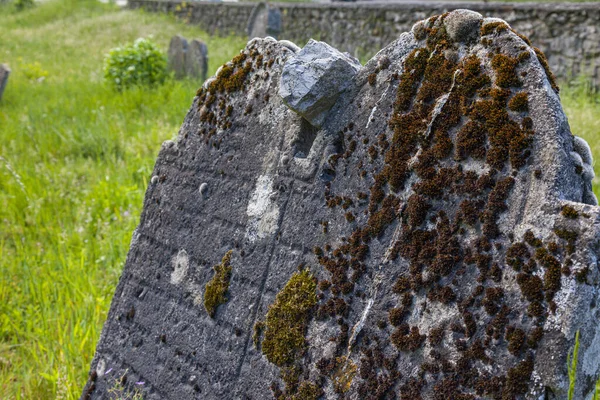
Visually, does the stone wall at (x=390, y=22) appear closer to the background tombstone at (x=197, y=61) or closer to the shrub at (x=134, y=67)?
the background tombstone at (x=197, y=61)

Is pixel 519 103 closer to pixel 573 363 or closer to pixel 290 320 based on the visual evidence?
pixel 573 363

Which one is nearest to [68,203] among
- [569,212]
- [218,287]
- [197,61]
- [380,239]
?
[218,287]

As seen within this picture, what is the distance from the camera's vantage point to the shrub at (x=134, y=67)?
826 cm

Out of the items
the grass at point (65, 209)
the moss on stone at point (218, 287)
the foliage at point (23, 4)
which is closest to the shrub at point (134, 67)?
the grass at point (65, 209)

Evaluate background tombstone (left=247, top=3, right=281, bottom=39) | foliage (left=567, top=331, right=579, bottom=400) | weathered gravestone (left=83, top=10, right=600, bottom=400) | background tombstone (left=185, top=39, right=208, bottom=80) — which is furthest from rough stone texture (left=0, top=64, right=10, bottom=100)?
foliage (left=567, top=331, right=579, bottom=400)

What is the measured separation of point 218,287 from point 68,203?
3.12 metres

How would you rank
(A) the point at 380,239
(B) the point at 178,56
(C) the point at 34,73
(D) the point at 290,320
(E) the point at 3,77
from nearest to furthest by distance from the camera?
1. (A) the point at 380,239
2. (D) the point at 290,320
3. (E) the point at 3,77
4. (B) the point at 178,56
5. (C) the point at 34,73

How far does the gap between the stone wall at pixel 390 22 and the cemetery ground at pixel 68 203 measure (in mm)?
1103

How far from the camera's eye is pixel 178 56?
30.2 ft

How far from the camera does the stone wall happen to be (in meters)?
8.87

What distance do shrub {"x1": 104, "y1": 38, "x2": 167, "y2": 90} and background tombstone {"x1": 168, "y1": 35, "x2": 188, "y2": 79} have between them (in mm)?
553

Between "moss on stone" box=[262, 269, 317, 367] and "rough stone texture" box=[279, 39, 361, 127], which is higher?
"rough stone texture" box=[279, 39, 361, 127]

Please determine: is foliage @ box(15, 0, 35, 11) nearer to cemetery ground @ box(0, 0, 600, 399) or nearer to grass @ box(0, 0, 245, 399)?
cemetery ground @ box(0, 0, 600, 399)

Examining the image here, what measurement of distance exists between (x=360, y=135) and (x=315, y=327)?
57 cm
